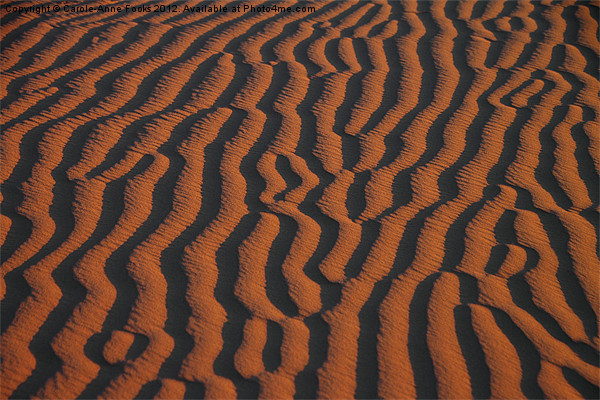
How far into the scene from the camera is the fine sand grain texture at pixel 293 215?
198 cm

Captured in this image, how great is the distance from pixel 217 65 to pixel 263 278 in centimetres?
234

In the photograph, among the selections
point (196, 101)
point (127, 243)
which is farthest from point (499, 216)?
point (196, 101)

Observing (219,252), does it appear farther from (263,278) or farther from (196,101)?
(196,101)

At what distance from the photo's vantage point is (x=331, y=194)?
283cm

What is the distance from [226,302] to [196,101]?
189 cm

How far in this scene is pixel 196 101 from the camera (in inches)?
142

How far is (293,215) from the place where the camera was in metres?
2.66

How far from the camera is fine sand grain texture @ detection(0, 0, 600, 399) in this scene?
1.98 m

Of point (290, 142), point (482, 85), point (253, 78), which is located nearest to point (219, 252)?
point (290, 142)

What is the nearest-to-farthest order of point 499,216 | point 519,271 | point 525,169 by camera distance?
point 519,271
point 499,216
point 525,169

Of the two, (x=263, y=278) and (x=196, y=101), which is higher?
(x=196, y=101)

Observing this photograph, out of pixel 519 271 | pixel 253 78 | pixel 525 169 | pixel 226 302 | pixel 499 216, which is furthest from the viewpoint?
pixel 253 78

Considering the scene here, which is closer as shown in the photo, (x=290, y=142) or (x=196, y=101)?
(x=290, y=142)

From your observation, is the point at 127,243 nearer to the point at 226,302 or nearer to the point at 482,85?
the point at 226,302
